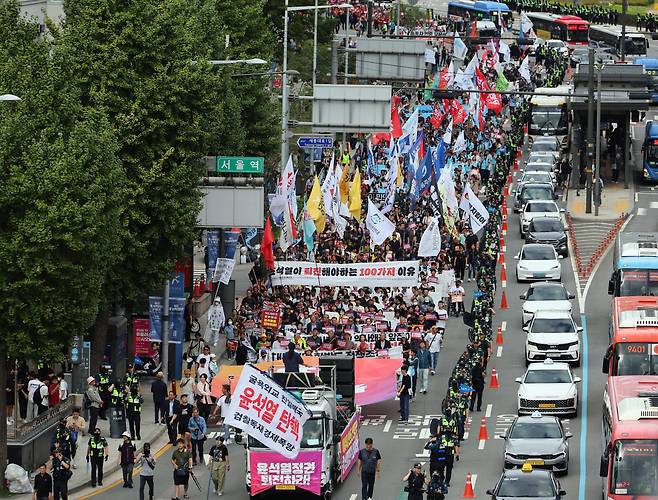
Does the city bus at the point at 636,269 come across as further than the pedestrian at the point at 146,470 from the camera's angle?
Yes

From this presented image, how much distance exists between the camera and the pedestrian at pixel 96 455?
45125 mm

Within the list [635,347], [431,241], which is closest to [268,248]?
[431,241]

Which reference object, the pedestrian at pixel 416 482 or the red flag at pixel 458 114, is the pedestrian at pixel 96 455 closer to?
the pedestrian at pixel 416 482

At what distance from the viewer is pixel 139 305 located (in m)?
59.2

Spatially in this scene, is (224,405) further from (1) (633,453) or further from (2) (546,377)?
(1) (633,453)

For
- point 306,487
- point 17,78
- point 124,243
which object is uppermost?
point 17,78

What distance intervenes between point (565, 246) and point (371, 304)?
15773 millimetres

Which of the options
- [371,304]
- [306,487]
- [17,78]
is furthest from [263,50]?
[306,487]

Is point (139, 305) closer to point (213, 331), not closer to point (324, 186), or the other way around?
point (213, 331)

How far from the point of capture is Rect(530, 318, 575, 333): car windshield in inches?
2240

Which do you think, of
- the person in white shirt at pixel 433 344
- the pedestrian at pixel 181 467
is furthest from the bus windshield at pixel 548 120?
the pedestrian at pixel 181 467

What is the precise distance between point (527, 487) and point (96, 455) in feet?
33.0

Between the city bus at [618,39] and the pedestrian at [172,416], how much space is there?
8534 cm

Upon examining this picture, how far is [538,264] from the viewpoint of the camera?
6869 centimetres
